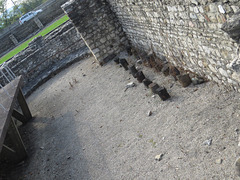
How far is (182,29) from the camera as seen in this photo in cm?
591

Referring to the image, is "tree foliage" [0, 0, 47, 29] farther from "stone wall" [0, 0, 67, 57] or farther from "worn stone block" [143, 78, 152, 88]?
"worn stone block" [143, 78, 152, 88]

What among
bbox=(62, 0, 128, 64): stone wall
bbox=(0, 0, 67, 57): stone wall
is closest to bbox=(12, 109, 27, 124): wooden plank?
bbox=(62, 0, 128, 64): stone wall

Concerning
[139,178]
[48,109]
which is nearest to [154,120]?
[139,178]

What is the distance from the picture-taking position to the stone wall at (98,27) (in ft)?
33.6

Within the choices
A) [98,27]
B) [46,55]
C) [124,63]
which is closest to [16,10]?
[46,55]

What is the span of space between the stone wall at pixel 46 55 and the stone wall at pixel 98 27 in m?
3.09

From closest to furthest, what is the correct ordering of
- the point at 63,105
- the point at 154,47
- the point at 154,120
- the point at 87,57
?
1. the point at 154,120
2. the point at 154,47
3. the point at 63,105
4. the point at 87,57

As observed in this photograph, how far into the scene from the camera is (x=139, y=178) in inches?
186

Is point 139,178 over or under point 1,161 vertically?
under

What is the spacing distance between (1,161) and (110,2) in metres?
6.71

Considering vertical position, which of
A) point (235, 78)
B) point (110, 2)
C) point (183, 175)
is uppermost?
point (110, 2)

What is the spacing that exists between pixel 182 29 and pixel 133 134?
2573mm

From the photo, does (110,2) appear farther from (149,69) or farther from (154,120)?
(154,120)

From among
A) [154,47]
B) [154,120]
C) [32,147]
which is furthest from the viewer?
[154,47]
